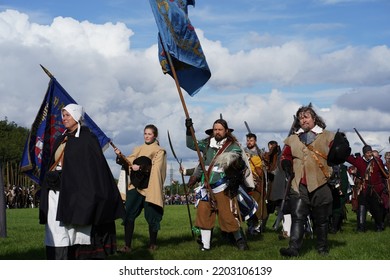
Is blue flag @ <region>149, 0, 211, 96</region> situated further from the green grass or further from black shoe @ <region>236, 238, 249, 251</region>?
the green grass

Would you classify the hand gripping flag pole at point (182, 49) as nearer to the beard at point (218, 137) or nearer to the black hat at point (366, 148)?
the beard at point (218, 137)

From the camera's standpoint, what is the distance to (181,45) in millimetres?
11031

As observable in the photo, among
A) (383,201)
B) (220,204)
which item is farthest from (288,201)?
(383,201)

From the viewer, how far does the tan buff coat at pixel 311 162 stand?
9836mm

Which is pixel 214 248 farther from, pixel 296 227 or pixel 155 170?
pixel 296 227

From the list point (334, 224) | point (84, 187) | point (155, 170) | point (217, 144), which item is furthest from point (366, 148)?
point (84, 187)

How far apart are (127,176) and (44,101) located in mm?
2567

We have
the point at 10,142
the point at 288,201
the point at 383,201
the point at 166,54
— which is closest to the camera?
the point at 288,201

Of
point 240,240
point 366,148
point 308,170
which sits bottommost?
point 240,240

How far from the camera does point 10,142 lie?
6944cm

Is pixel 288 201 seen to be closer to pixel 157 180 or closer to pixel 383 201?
pixel 157 180

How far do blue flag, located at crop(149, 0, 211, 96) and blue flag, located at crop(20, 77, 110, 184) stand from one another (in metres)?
1.94

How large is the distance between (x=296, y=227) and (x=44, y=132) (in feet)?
11.0

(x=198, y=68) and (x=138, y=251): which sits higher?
(x=198, y=68)
